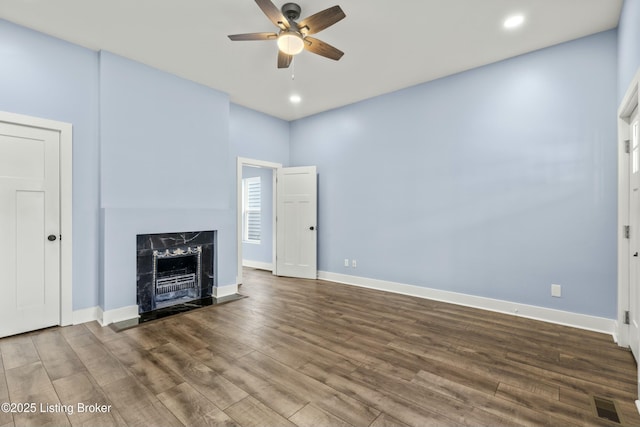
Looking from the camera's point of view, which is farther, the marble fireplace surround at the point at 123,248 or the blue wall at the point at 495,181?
the marble fireplace surround at the point at 123,248

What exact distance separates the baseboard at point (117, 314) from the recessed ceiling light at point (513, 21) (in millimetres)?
5090

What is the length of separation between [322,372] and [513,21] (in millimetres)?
3709

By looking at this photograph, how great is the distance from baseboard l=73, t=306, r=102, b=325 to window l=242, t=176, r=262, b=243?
12.1 ft

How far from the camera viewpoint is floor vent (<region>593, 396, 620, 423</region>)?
72.3 inches

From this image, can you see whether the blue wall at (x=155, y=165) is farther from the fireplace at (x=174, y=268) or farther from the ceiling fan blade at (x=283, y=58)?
the ceiling fan blade at (x=283, y=58)

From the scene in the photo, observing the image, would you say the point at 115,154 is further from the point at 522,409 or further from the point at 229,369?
the point at 522,409

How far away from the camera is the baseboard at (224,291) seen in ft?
14.6

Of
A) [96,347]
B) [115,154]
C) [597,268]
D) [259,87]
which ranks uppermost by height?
[259,87]

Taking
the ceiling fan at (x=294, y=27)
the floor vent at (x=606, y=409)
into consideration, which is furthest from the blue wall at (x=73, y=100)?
the floor vent at (x=606, y=409)

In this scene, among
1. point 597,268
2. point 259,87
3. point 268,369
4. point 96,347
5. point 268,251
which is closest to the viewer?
point 268,369

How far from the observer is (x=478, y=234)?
3920 mm

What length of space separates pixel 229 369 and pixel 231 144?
369 centimetres

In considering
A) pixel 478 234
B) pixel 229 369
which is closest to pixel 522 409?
pixel 229 369

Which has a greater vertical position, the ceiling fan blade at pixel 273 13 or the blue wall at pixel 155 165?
the ceiling fan blade at pixel 273 13
